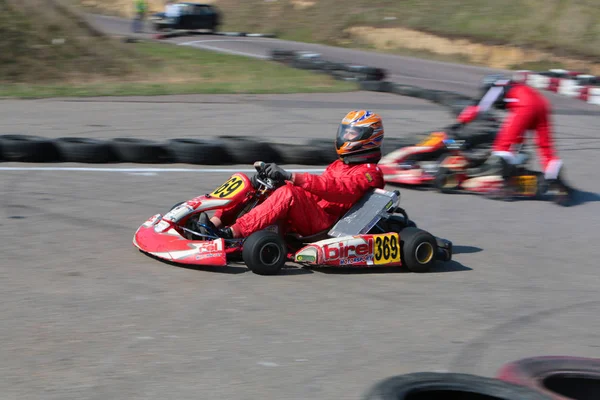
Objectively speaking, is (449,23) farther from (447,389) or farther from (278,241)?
(447,389)

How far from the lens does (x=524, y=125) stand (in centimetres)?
941

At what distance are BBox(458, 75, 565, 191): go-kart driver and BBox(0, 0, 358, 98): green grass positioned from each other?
8.61 m

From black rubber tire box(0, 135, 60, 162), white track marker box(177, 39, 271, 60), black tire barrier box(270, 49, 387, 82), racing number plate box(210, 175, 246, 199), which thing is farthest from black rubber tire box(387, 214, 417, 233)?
white track marker box(177, 39, 271, 60)

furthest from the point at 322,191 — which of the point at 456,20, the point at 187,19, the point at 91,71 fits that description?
the point at 187,19

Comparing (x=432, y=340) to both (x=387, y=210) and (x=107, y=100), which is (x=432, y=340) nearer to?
(x=387, y=210)

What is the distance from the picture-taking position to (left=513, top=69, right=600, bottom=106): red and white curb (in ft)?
64.0

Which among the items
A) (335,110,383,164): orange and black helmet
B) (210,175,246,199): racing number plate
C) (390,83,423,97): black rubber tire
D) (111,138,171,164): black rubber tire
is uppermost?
(335,110,383,164): orange and black helmet

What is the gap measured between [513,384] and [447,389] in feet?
1.05

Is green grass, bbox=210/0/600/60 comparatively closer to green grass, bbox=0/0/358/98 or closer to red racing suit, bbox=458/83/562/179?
green grass, bbox=0/0/358/98

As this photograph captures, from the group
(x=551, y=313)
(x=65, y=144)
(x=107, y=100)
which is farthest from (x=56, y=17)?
(x=551, y=313)

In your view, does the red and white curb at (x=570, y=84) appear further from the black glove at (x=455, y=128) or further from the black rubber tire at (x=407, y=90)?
the black glove at (x=455, y=128)

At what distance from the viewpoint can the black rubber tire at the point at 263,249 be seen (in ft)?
19.1

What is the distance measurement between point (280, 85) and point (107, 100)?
4.52m

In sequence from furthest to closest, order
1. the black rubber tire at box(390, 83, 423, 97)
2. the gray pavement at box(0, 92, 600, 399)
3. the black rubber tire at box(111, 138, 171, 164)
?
the black rubber tire at box(390, 83, 423, 97)
the black rubber tire at box(111, 138, 171, 164)
the gray pavement at box(0, 92, 600, 399)
